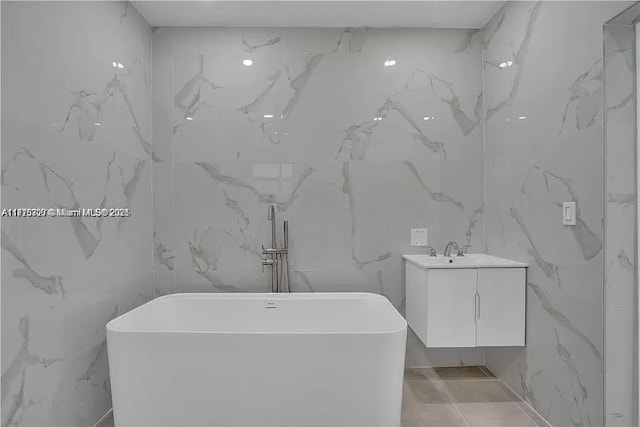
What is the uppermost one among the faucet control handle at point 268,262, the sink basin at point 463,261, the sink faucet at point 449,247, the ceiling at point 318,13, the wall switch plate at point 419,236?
the ceiling at point 318,13

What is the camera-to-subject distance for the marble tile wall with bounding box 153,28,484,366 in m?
3.09

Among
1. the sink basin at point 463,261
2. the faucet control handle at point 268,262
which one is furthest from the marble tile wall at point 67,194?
the sink basin at point 463,261

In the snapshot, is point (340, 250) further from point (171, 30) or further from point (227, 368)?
point (171, 30)

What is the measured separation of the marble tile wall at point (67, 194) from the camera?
175 cm

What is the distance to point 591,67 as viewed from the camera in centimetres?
196

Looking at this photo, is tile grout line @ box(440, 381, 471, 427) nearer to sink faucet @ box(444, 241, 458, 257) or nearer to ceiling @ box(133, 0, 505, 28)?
sink faucet @ box(444, 241, 458, 257)

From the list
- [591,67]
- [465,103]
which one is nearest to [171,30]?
[465,103]

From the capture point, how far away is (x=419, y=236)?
3105mm

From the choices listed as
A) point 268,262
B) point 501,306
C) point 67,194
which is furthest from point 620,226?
point 67,194

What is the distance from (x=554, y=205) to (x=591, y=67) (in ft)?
2.30

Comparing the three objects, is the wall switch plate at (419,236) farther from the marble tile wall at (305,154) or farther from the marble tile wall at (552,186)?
the marble tile wall at (552,186)

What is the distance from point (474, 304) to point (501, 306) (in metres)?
0.16

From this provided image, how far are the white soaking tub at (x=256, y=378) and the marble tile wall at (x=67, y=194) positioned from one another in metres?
0.29

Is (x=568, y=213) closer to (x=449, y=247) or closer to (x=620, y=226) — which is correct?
(x=620, y=226)
